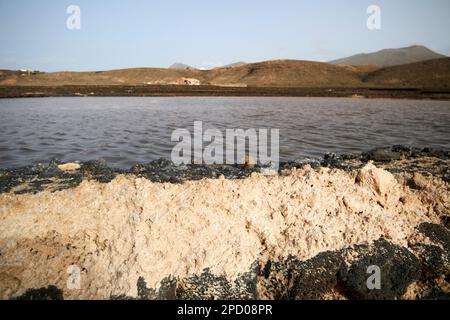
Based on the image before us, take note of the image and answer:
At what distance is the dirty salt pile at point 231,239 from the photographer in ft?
11.5

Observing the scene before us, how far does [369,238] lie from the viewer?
12.7 ft

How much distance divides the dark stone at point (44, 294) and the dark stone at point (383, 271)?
292 centimetres

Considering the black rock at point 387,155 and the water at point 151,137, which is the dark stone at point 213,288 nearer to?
the water at point 151,137

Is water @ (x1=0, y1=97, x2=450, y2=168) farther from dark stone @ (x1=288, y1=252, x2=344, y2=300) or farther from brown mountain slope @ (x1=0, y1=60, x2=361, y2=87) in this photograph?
brown mountain slope @ (x1=0, y1=60, x2=361, y2=87)

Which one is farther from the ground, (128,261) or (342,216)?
(342,216)

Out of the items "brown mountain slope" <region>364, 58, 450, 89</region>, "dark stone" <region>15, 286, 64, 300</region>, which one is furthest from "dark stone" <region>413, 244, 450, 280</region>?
"brown mountain slope" <region>364, 58, 450, 89</region>

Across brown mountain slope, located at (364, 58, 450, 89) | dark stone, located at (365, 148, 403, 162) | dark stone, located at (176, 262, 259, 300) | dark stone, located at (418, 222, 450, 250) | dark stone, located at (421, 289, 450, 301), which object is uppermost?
brown mountain slope, located at (364, 58, 450, 89)

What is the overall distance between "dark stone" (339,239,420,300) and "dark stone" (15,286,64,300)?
2.92 metres

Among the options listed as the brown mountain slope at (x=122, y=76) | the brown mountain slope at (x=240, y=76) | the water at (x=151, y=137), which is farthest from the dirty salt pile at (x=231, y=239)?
the brown mountain slope at (x=122, y=76)

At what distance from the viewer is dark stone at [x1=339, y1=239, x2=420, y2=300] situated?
11.9 ft

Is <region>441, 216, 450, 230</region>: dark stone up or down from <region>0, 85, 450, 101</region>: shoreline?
down

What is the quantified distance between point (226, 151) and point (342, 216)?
17.8 feet

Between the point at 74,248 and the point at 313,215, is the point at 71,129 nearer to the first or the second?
the point at 74,248
